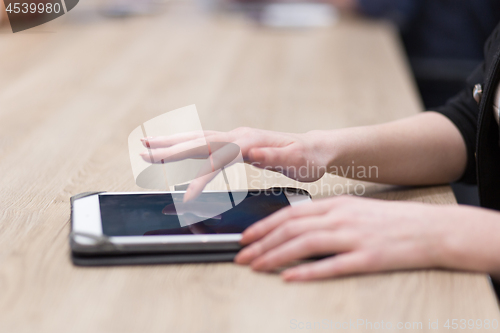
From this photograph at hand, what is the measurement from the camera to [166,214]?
0.50 m

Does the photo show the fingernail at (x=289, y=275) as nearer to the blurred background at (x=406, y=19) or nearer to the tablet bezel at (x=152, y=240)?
the tablet bezel at (x=152, y=240)

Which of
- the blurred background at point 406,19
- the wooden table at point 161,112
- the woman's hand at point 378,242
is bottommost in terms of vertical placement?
the blurred background at point 406,19

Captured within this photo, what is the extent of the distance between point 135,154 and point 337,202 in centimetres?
31

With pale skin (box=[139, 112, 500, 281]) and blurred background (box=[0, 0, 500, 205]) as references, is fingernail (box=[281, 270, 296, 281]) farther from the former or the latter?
blurred background (box=[0, 0, 500, 205])

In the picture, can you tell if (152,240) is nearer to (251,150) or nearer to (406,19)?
(251,150)

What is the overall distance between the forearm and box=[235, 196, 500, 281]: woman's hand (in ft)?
0.54

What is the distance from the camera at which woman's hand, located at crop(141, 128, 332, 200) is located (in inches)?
21.1

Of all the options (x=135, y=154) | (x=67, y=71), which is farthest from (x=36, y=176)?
(x=67, y=71)

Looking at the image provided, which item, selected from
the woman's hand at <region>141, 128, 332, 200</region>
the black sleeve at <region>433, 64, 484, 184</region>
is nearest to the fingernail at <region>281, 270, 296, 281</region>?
the woman's hand at <region>141, 128, 332, 200</region>

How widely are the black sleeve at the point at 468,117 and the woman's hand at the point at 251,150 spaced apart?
237mm

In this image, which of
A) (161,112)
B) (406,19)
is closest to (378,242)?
(161,112)

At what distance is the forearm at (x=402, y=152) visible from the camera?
608mm

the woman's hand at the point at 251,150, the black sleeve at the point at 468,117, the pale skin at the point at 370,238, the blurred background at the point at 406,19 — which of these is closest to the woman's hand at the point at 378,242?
the pale skin at the point at 370,238

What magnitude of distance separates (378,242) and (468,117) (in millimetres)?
350
